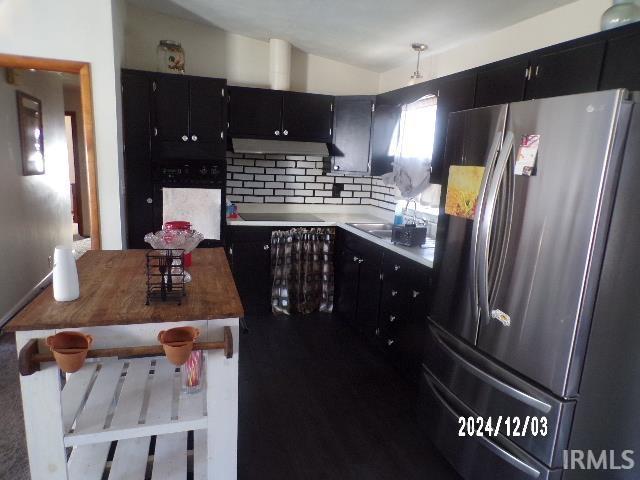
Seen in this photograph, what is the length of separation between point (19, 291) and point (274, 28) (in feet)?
10.3

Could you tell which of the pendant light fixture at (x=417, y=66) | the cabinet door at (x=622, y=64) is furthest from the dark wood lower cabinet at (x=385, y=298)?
the pendant light fixture at (x=417, y=66)

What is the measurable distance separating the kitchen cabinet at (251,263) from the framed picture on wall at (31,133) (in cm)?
208

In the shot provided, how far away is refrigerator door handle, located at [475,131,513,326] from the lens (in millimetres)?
1577

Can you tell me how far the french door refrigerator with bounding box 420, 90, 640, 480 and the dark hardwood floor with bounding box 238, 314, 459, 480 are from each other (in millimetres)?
386

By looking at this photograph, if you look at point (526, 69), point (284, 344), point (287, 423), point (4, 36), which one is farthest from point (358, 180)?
point (4, 36)

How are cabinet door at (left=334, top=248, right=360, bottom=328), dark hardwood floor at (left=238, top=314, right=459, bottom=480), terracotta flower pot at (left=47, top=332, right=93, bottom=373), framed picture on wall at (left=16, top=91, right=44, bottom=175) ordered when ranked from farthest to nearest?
framed picture on wall at (left=16, top=91, right=44, bottom=175) → cabinet door at (left=334, top=248, right=360, bottom=328) → dark hardwood floor at (left=238, top=314, right=459, bottom=480) → terracotta flower pot at (left=47, top=332, right=93, bottom=373)

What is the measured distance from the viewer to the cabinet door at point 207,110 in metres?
3.31

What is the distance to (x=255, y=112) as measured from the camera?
3547 millimetres

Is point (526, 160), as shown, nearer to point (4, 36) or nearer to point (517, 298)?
point (517, 298)

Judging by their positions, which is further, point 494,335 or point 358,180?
point 358,180

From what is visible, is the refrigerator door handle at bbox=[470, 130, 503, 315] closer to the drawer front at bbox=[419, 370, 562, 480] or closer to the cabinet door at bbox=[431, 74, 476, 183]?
the drawer front at bbox=[419, 370, 562, 480]

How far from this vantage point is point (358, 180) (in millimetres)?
4285

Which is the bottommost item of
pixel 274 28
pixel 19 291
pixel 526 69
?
pixel 19 291

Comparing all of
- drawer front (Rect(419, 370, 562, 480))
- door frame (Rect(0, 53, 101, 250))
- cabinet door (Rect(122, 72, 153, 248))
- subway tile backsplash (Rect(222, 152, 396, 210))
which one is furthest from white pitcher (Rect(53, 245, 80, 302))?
subway tile backsplash (Rect(222, 152, 396, 210))
